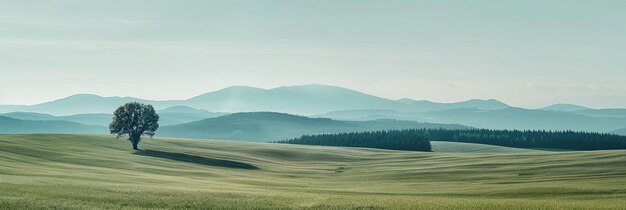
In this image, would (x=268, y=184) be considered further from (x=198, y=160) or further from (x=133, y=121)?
(x=133, y=121)

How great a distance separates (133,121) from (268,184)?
2349 inches

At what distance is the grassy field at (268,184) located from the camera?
3697 centimetres

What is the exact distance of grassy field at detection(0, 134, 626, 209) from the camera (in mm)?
36969

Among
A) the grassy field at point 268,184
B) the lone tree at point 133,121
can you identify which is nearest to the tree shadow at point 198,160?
the grassy field at point 268,184

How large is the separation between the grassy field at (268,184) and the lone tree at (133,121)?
3.53 meters

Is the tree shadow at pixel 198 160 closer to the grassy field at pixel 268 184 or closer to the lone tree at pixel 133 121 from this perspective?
the grassy field at pixel 268 184

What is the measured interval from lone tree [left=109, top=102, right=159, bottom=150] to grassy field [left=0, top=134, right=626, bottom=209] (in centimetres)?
353

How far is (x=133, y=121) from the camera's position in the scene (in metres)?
119

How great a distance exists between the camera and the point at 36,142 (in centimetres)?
10806

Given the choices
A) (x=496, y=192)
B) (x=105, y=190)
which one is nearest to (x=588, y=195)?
(x=496, y=192)

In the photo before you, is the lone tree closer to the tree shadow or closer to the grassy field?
the grassy field

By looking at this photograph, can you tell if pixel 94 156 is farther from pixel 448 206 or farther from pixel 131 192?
pixel 448 206

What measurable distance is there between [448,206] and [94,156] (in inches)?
2700

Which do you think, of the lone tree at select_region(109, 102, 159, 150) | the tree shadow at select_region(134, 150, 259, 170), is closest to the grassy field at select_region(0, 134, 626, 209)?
the tree shadow at select_region(134, 150, 259, 170)
